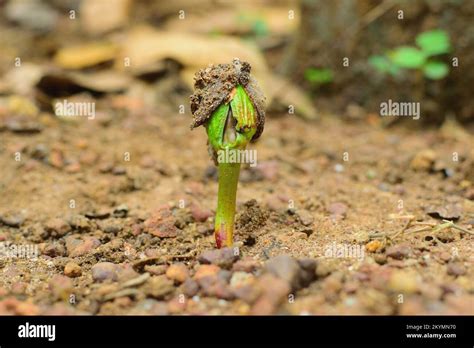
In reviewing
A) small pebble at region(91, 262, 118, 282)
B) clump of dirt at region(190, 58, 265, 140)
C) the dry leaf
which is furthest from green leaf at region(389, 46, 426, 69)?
small pebble at region(91, 262, 118, 282)

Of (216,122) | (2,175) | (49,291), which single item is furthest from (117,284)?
(2,175)

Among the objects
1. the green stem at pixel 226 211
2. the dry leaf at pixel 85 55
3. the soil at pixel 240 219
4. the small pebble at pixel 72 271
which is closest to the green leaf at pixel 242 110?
the green stem at pixel 226 211

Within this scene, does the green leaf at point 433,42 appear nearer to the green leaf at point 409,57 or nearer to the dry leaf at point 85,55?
the green leaf at point 409,57

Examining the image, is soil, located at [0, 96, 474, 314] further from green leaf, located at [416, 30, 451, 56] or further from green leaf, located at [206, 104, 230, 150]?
green leaf, located at [416, 30, 451, 56]

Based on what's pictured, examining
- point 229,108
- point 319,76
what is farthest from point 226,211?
point 319,76

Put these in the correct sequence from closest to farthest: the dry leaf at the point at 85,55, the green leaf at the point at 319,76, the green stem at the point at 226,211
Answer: the green stem at the point at 226,211, the green leaf at the point at 319,76, the dry leaf at the point at 85,55
